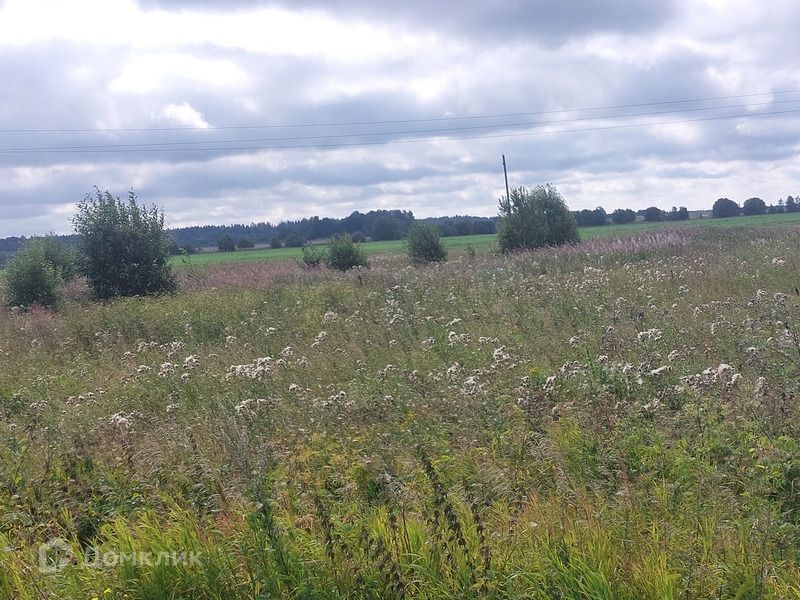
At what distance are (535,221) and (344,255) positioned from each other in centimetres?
923

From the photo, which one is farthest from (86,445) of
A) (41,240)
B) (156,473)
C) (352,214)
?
(352,214)

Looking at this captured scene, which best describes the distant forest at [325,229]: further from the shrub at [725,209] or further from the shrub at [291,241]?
the shrub at [725,209]

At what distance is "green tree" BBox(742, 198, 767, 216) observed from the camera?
71.8m

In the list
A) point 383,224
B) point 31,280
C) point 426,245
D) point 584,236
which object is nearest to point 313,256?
point 426,245

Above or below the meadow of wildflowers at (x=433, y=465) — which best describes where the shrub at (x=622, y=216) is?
above

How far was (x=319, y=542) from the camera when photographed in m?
4.61

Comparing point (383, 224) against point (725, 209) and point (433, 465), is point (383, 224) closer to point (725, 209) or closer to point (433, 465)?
point (725, 209)

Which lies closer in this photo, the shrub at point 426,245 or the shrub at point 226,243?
the shrub at point 426,245

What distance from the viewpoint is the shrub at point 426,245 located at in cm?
3191

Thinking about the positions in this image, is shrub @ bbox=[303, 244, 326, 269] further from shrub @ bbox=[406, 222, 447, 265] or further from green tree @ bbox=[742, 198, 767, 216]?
green tree @ bbox=[742, 198, 767, 216]

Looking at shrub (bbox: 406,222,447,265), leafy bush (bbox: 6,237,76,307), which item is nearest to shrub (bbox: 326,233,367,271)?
shrub (bbox: 406,222,447,265)

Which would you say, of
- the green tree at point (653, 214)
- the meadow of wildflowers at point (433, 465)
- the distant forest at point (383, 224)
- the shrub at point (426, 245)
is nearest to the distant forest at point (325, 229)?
the distant forest at point (383, 224)

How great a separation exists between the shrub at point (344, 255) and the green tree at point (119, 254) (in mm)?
6518

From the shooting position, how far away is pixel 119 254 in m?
26.0
